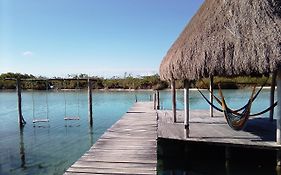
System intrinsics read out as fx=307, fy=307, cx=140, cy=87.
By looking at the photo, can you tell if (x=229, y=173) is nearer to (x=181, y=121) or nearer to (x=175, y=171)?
(x=175, y=171)

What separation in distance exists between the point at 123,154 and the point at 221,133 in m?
2.76

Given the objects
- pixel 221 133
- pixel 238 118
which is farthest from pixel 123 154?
pixel 238 118

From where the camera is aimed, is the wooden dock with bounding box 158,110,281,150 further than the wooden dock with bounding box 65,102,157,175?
Yes

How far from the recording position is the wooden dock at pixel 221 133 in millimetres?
6405

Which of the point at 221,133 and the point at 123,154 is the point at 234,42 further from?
the point at 123,154

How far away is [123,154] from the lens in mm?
5746

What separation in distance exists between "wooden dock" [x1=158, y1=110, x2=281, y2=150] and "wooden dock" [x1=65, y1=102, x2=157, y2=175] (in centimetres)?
53

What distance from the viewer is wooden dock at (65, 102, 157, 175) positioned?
4828 millimetres

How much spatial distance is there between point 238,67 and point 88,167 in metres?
3.27

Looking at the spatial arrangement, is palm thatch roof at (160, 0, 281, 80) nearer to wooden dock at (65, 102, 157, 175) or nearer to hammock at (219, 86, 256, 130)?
hammock at (219, 86, 256, 130)

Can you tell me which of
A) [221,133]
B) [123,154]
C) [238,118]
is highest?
[238,118]

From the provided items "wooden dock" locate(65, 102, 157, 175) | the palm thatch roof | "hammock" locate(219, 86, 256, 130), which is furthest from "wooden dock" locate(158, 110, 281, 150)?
the palm thatch roof

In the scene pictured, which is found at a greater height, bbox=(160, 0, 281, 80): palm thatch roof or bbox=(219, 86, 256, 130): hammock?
bbox=(160, 0, 281, 80): palm thatch roof

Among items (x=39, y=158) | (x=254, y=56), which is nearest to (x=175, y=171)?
(x=254, y=56)
